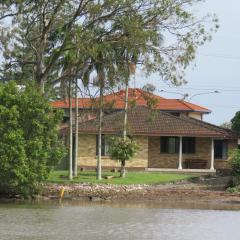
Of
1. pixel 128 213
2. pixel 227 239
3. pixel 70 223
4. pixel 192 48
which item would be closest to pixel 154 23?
pixel 192 48

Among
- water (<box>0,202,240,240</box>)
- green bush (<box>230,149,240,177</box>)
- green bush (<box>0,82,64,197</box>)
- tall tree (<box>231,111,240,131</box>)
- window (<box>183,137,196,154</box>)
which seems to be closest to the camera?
water (<box>0,202,240,240</box>)

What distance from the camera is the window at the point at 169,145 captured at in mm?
61091

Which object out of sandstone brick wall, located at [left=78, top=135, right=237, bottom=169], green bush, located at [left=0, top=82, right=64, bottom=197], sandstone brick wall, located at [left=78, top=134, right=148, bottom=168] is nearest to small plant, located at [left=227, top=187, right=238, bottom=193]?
green bush, located at [left=0, top=82, right=64, bottom=197]

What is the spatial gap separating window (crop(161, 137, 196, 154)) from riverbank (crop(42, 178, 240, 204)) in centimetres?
1656

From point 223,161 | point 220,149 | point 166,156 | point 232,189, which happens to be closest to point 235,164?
point 232,189

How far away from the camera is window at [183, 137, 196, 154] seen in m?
61.3

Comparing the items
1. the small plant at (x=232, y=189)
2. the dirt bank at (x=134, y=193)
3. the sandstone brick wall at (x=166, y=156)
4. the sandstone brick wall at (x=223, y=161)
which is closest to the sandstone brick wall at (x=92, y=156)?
the sandstone brick wall at (x=166, y=156)

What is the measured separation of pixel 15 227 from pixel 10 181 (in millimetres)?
11590

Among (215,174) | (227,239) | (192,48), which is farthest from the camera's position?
(215,174)

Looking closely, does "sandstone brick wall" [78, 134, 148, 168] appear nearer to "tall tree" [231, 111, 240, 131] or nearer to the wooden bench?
the wooden bench

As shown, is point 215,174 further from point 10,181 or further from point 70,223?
point 70,223

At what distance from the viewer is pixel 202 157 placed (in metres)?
61.0

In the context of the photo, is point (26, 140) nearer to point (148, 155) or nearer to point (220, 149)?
point (148, 155)

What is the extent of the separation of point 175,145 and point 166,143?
0.75 m
